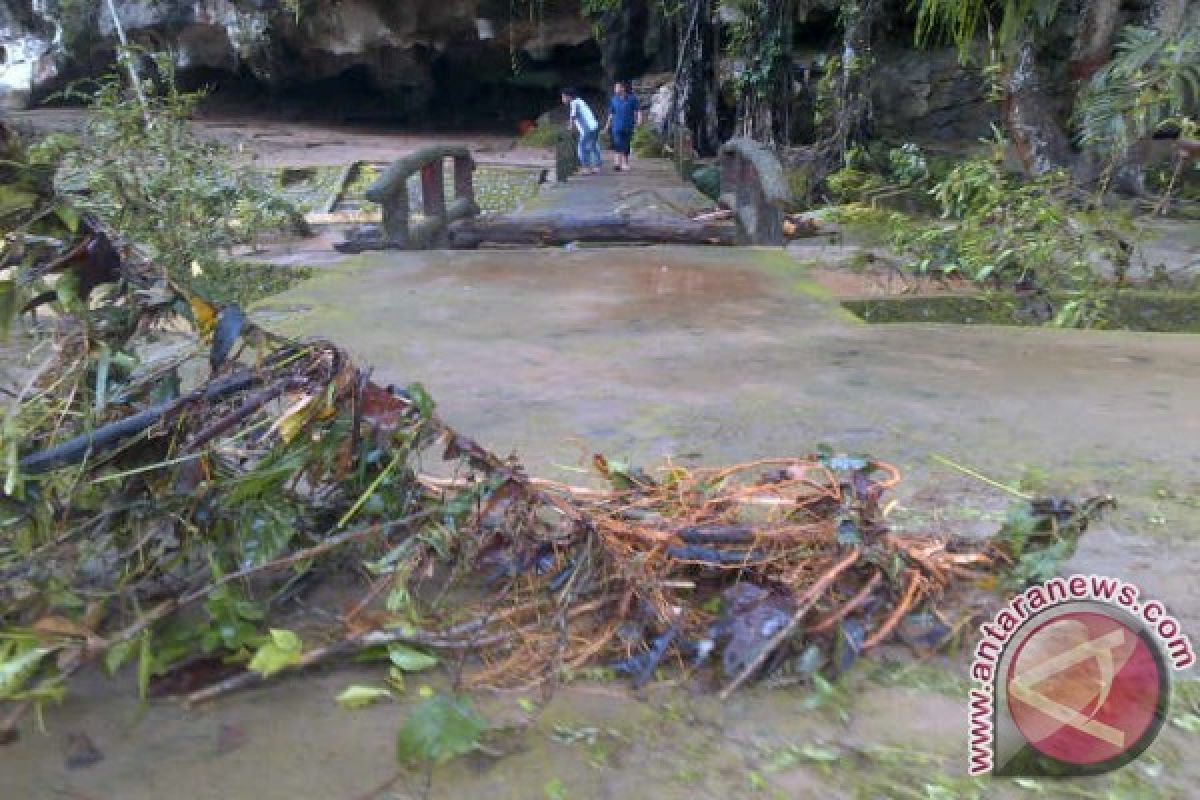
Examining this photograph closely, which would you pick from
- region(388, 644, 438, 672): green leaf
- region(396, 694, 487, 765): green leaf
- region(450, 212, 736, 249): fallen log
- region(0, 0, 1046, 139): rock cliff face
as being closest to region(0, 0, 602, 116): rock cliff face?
region(0, 0, 1046, 139): rock cliff face

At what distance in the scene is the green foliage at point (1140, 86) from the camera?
5969mm

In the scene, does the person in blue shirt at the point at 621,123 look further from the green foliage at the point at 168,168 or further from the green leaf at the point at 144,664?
the green leaf at the point at 144,664

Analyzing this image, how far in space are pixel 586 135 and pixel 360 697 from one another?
1194cm

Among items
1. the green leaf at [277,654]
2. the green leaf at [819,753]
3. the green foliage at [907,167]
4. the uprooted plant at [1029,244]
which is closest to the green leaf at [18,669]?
the green leaf at [277,654]

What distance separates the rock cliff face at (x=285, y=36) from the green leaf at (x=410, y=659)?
18426 millimetres

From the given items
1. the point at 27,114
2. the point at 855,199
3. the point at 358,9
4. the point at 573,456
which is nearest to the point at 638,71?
the point at 358,9

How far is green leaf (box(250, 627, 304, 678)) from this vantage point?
183cm

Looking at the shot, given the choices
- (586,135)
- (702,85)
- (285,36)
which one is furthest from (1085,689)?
(285,36)

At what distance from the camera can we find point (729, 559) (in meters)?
2.12

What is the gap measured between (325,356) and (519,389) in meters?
1.80

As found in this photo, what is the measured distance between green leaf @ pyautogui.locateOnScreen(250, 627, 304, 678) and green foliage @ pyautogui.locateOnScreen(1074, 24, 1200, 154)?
574cm

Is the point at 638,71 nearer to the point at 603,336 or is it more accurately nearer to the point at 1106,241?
the point at 1106,241

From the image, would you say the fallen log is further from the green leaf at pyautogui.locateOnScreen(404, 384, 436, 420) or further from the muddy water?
the green leaf at pyautogui.locateOnScreen(404, 384, 436, 420)

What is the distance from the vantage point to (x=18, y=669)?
1.69m
